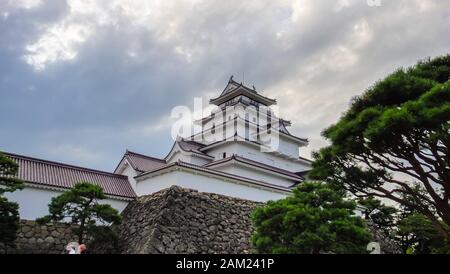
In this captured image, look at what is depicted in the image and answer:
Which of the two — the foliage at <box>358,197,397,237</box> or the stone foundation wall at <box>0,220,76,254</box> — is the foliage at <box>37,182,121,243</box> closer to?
the stone foundation wall at <box>0,220,76,254</box>

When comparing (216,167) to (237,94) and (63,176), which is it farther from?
(237,94)

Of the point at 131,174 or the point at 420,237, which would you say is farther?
the point at 420,237

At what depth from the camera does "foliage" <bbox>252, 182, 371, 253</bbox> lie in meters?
8.27

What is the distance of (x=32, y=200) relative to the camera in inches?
502

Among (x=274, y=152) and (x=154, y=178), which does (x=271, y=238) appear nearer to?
(x=154, y=178)

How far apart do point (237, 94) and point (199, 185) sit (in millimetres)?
13899

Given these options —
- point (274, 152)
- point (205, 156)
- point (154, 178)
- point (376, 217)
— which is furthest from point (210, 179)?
point (376, 217)

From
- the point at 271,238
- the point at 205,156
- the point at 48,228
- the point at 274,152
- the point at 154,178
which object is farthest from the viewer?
the point at 274,152

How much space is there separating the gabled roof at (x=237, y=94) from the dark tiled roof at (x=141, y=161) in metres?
9.29

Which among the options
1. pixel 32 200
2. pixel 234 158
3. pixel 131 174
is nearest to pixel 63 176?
pixel 32 200

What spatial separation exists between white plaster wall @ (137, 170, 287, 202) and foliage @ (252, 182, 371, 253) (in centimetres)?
565

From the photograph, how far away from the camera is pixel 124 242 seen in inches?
512
